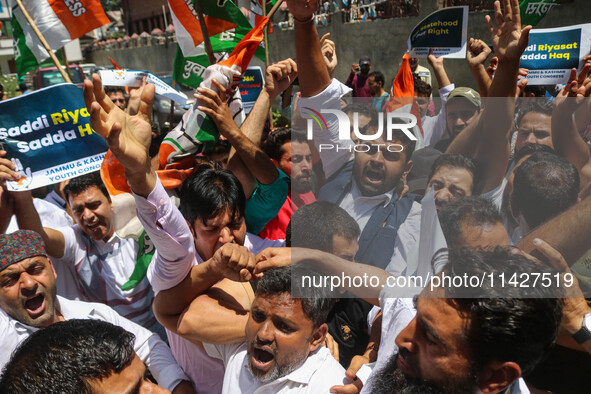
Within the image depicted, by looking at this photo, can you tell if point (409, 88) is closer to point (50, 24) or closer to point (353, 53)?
point (50, 24)

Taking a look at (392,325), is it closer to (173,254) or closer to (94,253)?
(173,254)

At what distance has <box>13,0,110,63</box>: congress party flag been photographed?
15.2ft

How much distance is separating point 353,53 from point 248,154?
1173 centimetres

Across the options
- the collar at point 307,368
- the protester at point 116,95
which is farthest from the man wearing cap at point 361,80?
the collar at point 307,368

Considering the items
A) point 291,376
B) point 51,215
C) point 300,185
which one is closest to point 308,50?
point 300,185

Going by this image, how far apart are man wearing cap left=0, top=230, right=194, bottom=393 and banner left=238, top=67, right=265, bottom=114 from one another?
2941mm

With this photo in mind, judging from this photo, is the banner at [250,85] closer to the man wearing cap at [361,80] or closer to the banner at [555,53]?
the banner at [555,53]

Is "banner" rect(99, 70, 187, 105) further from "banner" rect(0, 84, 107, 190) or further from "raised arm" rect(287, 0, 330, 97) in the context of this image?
"raised arm" rect(287, 0, 330, 97)

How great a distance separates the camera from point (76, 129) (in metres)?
2.97

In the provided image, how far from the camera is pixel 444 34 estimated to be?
394 centimetres

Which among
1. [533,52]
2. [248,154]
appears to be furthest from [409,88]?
[248,154]

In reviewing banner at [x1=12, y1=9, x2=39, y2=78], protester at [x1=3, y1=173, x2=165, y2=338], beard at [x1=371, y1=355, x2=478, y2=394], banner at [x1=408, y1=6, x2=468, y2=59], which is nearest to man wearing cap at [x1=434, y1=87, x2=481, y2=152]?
beard at [x1=371, y1=355, x2=478, y2=394]

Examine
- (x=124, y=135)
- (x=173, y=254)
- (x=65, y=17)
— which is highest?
(x=65, y=17)

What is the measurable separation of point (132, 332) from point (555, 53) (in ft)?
11.1
